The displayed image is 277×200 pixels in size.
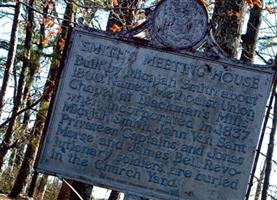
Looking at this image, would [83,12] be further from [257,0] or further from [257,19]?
[257,19]

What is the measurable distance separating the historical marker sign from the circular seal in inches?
5.8

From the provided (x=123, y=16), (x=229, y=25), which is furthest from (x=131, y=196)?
(x=123, y=16)

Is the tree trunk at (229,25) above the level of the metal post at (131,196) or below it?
above

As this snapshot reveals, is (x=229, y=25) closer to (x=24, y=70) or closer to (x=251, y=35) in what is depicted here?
(x=251, y=35)

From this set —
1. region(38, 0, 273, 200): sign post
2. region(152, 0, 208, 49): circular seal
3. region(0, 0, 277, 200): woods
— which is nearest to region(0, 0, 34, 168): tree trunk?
region(0, 0, 277, 200): woods

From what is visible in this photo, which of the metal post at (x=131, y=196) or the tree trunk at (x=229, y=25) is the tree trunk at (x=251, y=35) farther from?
the metal post at (x=131, y=196)

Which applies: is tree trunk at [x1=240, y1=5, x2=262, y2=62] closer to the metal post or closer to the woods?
the woods

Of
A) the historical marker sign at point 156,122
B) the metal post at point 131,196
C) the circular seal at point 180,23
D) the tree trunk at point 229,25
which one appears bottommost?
the metal post at point 131,196

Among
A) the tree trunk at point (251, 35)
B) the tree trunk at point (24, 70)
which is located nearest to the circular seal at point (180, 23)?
the tree trunk at point (24, 70)

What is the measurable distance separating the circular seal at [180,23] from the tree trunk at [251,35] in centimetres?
555

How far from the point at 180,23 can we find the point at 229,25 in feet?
8.85

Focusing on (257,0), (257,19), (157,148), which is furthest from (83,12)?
(157,148)

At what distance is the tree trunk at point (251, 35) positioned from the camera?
11.4 meters

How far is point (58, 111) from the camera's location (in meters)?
5.64
